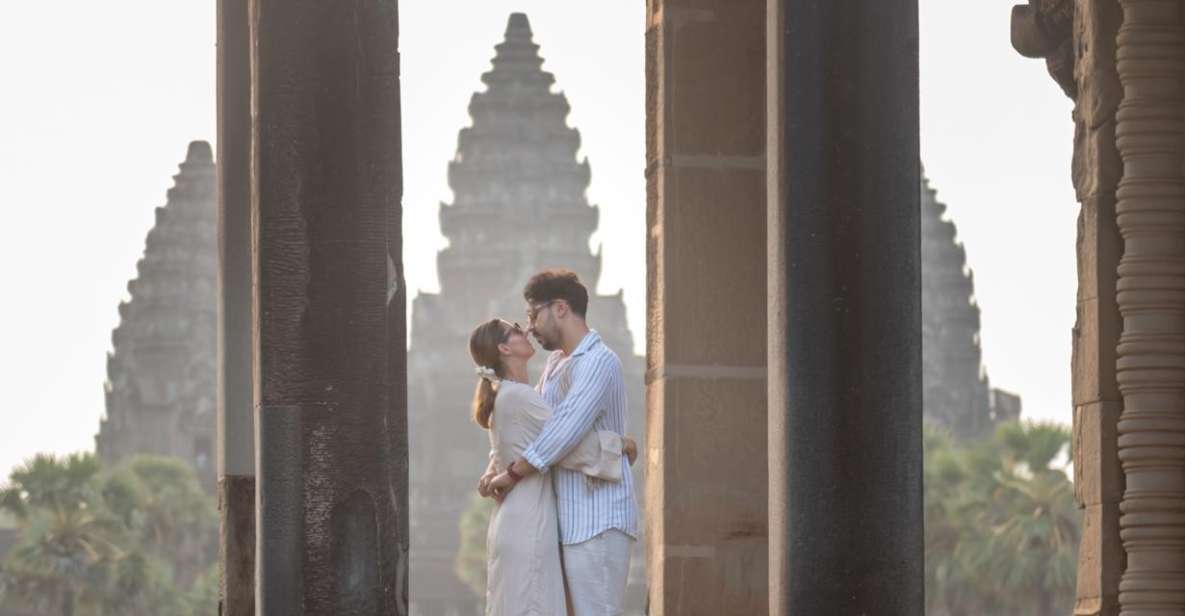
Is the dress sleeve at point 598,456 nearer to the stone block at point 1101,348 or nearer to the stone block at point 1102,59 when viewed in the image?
the stone block at point 1101,348

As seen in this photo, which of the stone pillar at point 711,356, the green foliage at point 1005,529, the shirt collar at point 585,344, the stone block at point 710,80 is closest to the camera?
the shirt collar at point 585,344

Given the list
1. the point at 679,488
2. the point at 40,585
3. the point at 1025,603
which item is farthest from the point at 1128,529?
the point at 40,585

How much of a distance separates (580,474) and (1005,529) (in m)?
56.2

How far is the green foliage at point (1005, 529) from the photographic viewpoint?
6469cm

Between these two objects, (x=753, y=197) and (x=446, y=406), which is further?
(x=446, y=406)

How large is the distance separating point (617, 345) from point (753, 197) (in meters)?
127

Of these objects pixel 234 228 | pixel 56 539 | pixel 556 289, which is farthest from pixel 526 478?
pixel 56 539

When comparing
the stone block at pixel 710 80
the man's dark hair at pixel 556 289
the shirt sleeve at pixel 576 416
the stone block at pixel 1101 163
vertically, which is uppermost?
the stone block at pixel 710 80

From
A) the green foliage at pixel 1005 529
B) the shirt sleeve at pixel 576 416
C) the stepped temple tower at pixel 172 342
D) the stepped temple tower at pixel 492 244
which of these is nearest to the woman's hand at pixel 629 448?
the shirt sleeve at pixel 576 416

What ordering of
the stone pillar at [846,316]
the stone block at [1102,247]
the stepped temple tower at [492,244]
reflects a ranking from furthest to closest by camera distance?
the stepped temple tower at [492,244]
the stone block at [1102,247]
the stone pillar at [846,316]

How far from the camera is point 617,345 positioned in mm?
139000

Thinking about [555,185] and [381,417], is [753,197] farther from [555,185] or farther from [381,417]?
[555,185]

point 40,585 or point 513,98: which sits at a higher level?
point 513,98

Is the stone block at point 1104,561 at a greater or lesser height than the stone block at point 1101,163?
lesser
